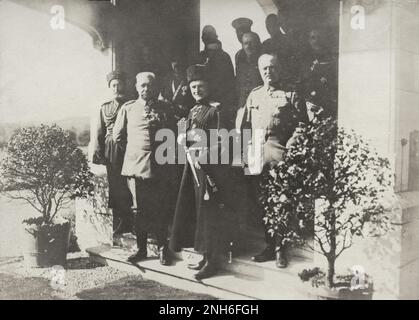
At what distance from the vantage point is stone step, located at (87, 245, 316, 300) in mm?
3357

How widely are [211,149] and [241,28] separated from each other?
3.12 feet

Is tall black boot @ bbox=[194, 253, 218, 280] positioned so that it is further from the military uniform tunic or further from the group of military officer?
the military uniform tunic

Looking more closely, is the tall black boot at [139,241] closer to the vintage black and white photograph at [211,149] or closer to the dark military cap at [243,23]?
the vintage black and white photograph at [211,149]

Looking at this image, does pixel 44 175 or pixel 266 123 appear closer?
pixel 266 123

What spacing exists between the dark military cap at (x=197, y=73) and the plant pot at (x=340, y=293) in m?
1.77

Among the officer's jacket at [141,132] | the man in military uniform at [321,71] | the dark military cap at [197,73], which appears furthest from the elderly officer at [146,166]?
the man in military uniform at [321,71]

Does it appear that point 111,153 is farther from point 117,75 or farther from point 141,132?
point 117,75

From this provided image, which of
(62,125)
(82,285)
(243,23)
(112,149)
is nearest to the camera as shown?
(243,23)

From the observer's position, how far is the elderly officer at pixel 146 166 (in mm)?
3982

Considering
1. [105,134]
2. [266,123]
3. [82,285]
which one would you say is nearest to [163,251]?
[82,285]

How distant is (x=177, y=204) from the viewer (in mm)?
3832

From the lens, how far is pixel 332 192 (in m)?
3.06

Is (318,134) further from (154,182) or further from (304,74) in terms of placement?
(154,182)

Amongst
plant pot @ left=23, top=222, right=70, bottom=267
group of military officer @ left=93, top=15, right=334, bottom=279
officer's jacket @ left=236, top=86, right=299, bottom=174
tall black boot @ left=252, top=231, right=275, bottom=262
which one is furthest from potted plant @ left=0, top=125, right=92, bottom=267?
tall black boot @ left=252, top=231, right=275, bottom=262
